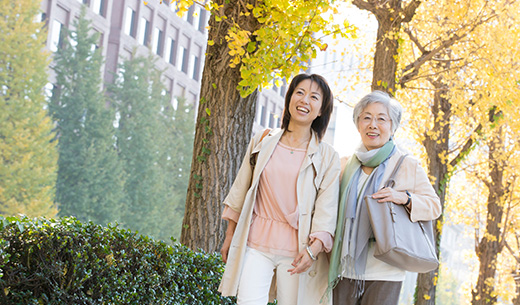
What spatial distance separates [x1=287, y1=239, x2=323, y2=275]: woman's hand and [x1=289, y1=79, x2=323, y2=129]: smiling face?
806 mm

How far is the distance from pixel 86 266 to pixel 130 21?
44.2 metres

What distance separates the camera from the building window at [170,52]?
5147 centimetres

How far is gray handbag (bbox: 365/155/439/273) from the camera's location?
154 inches

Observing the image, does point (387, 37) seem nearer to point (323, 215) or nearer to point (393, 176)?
point (393, 176)

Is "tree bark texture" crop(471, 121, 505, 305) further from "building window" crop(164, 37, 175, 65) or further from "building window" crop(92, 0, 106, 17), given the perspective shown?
"building window" crop(164, 37, 175, 65)

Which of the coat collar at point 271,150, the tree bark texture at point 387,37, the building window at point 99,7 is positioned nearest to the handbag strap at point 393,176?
the coat collar at point 271,150

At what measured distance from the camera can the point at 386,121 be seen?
432cm

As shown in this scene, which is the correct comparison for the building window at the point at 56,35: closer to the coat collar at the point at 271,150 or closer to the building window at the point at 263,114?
the building window at the point at 263,114

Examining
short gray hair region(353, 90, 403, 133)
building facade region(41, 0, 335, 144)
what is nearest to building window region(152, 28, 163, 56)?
A: building facade region(41, 0, 335, 144)

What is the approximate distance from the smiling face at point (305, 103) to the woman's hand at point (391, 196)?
0.65 meters

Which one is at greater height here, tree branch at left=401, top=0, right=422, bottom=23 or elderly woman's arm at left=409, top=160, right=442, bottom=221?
tree branch at left=401, top=0, right=422, bottom=23

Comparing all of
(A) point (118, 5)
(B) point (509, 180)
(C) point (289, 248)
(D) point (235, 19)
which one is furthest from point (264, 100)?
(C) point (289, 248)

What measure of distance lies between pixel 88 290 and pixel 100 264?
0.65 feet

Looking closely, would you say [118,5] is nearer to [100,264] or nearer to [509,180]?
[509,180]
